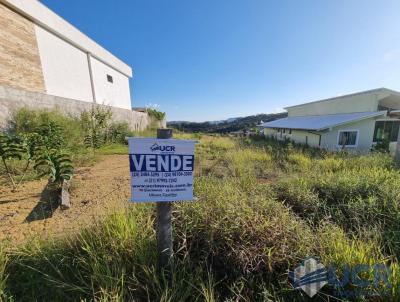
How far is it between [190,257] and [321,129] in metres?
14.0

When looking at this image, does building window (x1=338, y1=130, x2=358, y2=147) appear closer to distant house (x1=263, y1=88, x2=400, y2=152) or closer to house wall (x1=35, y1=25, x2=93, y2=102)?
distant house (x1=263, y1=88, x2=400, y2=152)

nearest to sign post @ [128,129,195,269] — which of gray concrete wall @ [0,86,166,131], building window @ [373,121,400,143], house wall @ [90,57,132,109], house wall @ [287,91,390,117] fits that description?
gray concrete wall @ [0,86,166,131]

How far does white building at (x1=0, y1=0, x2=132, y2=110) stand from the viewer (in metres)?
7.88

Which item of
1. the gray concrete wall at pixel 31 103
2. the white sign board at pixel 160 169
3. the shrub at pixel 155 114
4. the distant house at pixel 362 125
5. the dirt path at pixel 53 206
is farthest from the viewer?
the shrub at pixel 155 114

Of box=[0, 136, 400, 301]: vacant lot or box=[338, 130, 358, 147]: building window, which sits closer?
box=[0, 136, 400, 301]: vacant lot

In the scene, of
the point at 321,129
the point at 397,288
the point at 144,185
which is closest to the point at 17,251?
the point at 144,185

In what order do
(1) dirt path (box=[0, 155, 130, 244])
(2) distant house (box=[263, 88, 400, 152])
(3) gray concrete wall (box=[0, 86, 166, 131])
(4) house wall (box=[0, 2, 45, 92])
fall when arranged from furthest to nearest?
1. (2) distant house (box=[263, 88, 400, 152])
2. (4) house wall (box=[0, 2, 45, 92])
3. (3) gray concrete wall (box=[0, 86, 166, 131])
4. (1) dirt path (box=[0, 155, 130, 244])

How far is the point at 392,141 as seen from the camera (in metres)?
13.3

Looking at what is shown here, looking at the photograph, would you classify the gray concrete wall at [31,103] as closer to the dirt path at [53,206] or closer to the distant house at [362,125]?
the dirt path at [53,206]

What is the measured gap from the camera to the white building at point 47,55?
7.88 m

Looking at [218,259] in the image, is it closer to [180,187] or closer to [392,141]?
[180,187]

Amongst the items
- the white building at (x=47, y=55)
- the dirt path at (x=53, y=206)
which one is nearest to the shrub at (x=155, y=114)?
the white building at (x=47, y=55)

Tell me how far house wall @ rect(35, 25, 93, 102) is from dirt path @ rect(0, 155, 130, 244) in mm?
8548

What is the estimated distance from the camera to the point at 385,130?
13258 millimetres
